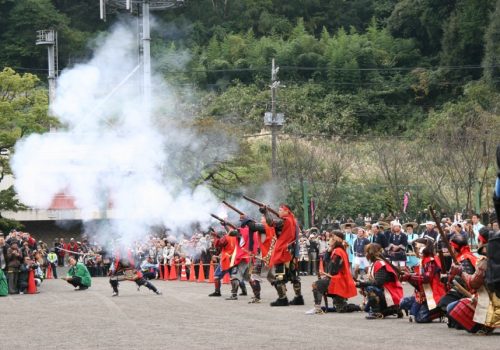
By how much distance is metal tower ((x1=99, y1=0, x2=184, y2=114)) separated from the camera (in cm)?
5359

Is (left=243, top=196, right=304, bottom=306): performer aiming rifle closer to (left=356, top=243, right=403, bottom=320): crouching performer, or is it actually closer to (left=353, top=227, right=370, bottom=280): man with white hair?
(left=356, top=243, right=403, bottom=320): crouching performer

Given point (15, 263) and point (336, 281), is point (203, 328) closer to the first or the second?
point (336, 281)

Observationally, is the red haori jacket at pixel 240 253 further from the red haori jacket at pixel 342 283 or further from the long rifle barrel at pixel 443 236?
the long rifle barrel at pixel 443 236

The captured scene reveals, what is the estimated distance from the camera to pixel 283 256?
2158 cm

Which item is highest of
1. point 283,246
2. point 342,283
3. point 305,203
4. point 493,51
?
point 493,51

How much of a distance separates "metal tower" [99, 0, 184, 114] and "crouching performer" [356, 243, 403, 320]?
112ft

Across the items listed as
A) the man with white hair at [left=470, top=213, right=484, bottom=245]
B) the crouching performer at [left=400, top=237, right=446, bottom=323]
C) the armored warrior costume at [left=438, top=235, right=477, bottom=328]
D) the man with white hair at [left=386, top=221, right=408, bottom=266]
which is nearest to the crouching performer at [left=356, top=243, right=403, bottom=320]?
the crouching performer at [left=400, top=237, right=446, bottom=323]

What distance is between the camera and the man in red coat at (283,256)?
70.6 ft

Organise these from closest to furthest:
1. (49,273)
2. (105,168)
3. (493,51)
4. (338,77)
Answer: (105,168), (49,273), (493,51), (338,77)

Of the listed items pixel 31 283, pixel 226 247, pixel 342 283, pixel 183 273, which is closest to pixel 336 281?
pixel 342 283

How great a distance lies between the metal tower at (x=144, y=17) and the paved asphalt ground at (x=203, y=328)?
1166 inches

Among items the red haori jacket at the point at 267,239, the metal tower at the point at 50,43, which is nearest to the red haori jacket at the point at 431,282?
the red haori jacket at the point at 267,239

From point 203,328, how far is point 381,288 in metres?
3.52

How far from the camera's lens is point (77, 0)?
2867 inches
